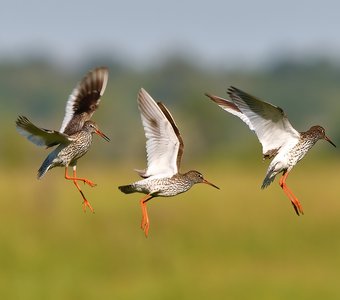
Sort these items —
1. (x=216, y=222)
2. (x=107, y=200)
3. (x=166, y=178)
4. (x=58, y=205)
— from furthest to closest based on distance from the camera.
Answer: (x=107, y=200) < (x=58, y=205) < (x=216, y=222) < (x=166, y=178)

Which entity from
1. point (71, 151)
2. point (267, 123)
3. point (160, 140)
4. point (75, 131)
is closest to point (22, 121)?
point (71, 151)

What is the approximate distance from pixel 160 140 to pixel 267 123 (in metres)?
0.99

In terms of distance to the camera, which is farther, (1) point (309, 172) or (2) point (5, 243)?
(1) point (309, 172)

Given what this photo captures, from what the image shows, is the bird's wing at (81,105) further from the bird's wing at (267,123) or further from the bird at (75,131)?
the bird's wing at (267,123)

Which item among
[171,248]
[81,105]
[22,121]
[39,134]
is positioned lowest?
[171,248]

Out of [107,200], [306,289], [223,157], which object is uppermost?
[306,289]

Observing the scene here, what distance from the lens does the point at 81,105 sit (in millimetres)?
9273

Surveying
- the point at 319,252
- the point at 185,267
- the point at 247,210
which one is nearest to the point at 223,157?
the point at 247,210

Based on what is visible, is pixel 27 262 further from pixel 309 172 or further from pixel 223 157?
pixel 223 157

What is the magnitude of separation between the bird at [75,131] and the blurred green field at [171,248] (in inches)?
1209

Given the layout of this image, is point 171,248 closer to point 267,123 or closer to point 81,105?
point 81,105

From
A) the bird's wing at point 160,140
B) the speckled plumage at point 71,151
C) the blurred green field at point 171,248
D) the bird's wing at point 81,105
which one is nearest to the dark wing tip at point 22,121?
the speckled plumage at point 71,151

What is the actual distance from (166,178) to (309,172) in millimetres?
67720

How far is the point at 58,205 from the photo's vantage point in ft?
198
